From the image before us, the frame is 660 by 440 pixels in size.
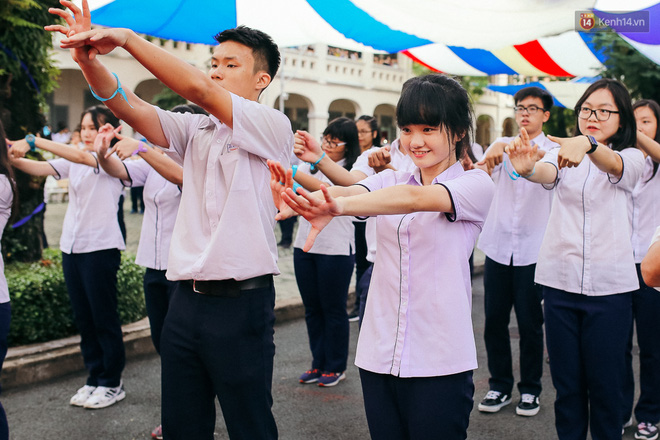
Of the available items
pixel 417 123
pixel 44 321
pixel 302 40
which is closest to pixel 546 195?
pixel 417 123

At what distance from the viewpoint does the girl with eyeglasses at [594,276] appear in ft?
10.6

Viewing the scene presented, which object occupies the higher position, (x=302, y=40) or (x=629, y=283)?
(x=302, y=40)

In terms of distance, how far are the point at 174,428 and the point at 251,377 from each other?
1.16 feet

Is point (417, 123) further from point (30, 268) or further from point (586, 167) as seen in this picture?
point (30, 268)

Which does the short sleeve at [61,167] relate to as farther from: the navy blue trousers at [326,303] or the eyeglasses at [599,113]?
the eyeglasses at [599,113]

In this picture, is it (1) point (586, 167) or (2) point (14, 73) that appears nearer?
(1) point (586, 167)

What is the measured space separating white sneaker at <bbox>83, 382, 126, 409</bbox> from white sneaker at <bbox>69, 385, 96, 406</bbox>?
6 centimetres

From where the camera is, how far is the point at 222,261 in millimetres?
2391

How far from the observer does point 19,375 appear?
469 centimetres

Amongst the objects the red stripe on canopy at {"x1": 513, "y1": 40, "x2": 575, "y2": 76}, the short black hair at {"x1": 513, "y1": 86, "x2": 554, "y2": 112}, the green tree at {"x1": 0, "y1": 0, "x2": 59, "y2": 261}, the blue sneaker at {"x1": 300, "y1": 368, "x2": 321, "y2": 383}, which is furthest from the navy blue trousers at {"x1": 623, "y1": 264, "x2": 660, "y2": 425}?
the green tree at {"x1": 0, "y1": 0, "x2": 59, "y2": 261}

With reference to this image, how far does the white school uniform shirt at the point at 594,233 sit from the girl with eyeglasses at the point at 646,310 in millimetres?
847

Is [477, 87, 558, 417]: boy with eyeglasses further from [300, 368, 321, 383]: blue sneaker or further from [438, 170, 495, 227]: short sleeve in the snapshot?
[438, 170, 495, 227]: short sleeve

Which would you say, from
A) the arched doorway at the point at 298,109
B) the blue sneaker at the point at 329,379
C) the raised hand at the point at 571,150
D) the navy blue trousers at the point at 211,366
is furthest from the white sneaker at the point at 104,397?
the arched doorway at the point at 298,109

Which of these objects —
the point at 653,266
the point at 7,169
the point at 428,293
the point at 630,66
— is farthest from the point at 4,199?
the point at 630,66
